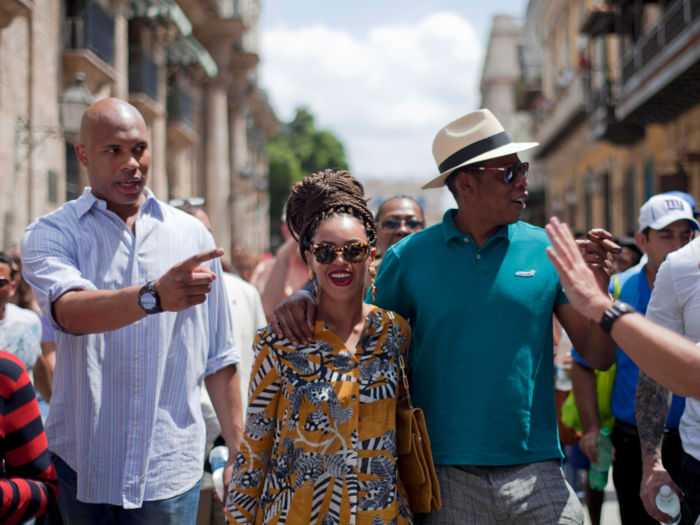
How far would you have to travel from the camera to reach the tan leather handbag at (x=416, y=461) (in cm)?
265

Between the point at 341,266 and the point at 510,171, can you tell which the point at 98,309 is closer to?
the point at 341,266

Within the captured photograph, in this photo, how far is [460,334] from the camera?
294 cm

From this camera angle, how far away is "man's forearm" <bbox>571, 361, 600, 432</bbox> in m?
4.30

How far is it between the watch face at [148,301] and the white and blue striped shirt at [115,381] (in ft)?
1.40

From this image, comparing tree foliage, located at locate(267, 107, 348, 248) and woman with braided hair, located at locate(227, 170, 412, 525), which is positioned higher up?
tree foliage, located at locate(267, 107, 348, 248)

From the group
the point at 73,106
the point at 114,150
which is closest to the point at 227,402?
the point at 114,150

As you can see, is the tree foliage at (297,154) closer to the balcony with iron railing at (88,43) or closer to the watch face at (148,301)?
the balcony with iron railing at (88,43)

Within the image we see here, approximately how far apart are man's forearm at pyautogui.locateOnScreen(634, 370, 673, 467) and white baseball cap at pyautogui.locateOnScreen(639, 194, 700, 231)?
1333 mm

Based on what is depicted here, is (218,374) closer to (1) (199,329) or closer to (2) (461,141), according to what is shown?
(1) (199,329)

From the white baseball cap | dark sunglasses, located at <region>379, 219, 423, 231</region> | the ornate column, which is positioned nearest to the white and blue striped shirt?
dark sunglasses, located at <region>379, 219, 423, 231</region>

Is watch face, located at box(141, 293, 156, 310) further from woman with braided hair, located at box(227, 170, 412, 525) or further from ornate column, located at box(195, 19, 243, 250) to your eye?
ornate column, located at box(195, 19, 243, 250)

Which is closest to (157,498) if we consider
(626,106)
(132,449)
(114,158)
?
(132,449)

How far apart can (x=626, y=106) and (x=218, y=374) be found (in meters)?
16.2

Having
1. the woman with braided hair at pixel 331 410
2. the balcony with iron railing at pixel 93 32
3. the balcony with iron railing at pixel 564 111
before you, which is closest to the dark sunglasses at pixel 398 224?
the woman with braided hair at pixel 331 410
